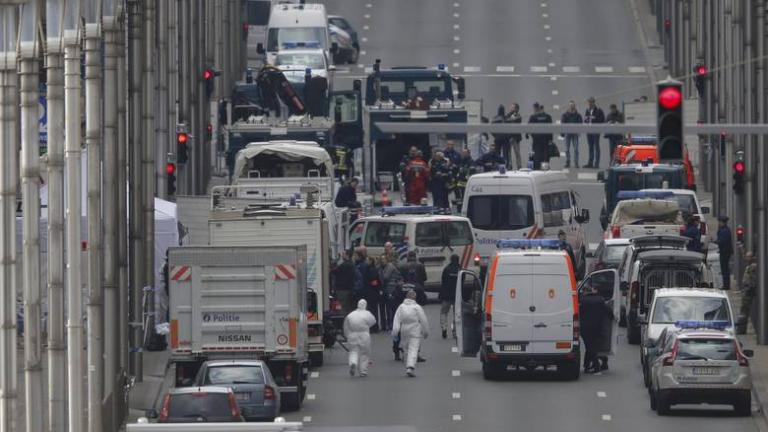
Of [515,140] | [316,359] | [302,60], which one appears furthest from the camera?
[302,60]

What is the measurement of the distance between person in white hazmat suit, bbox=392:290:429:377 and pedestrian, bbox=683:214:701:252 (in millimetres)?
10878

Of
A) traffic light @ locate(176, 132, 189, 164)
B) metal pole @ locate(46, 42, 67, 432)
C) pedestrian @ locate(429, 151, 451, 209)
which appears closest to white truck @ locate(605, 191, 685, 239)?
pedestrian @ locate(429, 151, 451, 209)

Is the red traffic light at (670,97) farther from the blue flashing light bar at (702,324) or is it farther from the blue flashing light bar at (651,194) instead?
the blue flashing light bar at (651,194)

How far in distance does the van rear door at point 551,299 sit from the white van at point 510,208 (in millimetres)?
12089

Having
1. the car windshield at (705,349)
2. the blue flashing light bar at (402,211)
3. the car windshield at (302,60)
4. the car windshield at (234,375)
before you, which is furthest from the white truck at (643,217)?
the car windshield at (302,60)

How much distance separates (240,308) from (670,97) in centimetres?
1759

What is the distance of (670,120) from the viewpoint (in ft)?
103

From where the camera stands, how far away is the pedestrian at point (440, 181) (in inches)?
2832

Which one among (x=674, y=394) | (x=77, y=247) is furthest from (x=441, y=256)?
(x=77, y=247)

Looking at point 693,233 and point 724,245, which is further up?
point 693,233

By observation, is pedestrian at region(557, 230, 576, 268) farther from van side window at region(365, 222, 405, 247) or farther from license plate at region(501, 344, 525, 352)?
license plate at region(501, 344, 525, 352)

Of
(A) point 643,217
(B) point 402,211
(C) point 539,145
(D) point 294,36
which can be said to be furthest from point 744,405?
(D) point 294,36

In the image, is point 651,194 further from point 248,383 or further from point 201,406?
point 201,406

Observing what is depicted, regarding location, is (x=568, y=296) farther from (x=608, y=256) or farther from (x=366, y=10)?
(x=366, y=10)
